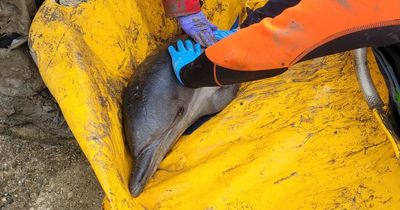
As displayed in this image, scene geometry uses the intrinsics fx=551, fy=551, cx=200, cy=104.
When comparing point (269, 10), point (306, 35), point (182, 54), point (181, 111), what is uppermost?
point (306, 35)

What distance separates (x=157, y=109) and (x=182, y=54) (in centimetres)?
26

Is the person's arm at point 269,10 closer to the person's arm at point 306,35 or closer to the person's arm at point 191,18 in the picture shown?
the person's arm at point 191,18

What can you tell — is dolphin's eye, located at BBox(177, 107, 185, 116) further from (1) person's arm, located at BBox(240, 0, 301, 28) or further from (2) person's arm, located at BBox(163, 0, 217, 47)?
(1) person's arm, located at BBox(240, 0, 301, 28)

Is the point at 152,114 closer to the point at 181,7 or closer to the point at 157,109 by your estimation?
the point at 157,109

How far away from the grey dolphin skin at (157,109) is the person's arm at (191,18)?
174 millimetres

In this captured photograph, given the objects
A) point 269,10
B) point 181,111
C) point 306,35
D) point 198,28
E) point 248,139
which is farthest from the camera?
point 269,10

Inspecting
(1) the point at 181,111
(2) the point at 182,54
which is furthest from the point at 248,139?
(2) the point at 182,54

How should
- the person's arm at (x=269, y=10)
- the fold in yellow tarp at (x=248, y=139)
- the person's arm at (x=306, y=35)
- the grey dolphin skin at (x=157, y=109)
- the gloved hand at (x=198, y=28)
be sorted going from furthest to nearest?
1. the person's arm at (x=269, y=10)
2. the gloved hand at (x=198, y=28)
3. the grey dolphin skin at (x=157, y=109)
4. the fold in yellow tarp at (x=248, y=139)
5. the person's arm at (x=306, y=35)

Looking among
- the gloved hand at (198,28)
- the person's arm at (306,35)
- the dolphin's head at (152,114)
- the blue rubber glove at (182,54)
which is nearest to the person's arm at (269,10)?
the gloved hand at (198,28)

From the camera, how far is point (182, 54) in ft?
7.61

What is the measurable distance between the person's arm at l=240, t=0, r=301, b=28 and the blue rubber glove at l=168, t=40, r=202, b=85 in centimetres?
37

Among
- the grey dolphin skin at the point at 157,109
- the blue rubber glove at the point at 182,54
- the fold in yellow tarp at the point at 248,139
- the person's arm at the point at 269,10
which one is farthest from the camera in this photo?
the person's arm at the point at 269,10

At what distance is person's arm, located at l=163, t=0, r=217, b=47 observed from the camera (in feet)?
8.11

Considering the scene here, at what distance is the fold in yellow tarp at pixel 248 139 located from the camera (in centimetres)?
202
